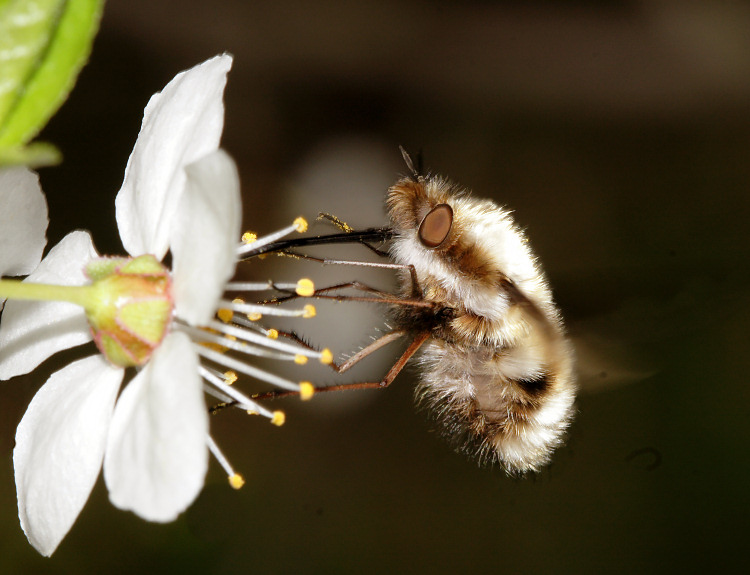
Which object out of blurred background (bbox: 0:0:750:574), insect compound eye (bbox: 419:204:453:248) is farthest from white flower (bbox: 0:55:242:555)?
blurred background (bbox: 0:0:750:574)

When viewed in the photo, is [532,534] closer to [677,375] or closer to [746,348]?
[677,375]

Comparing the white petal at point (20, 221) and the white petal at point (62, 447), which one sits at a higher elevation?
the white petal at point (20, 221)

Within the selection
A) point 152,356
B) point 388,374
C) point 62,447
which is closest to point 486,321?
point 388,374

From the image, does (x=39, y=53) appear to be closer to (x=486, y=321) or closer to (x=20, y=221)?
(x=20, y=221)

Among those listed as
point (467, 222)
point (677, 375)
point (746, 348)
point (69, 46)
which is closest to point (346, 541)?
point (677, 375)

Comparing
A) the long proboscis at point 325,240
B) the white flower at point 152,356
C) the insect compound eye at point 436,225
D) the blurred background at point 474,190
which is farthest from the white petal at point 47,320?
the blurred background at point 474,190

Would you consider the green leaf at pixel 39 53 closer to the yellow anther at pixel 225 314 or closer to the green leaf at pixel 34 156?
the green leaf at pixel 34 156
